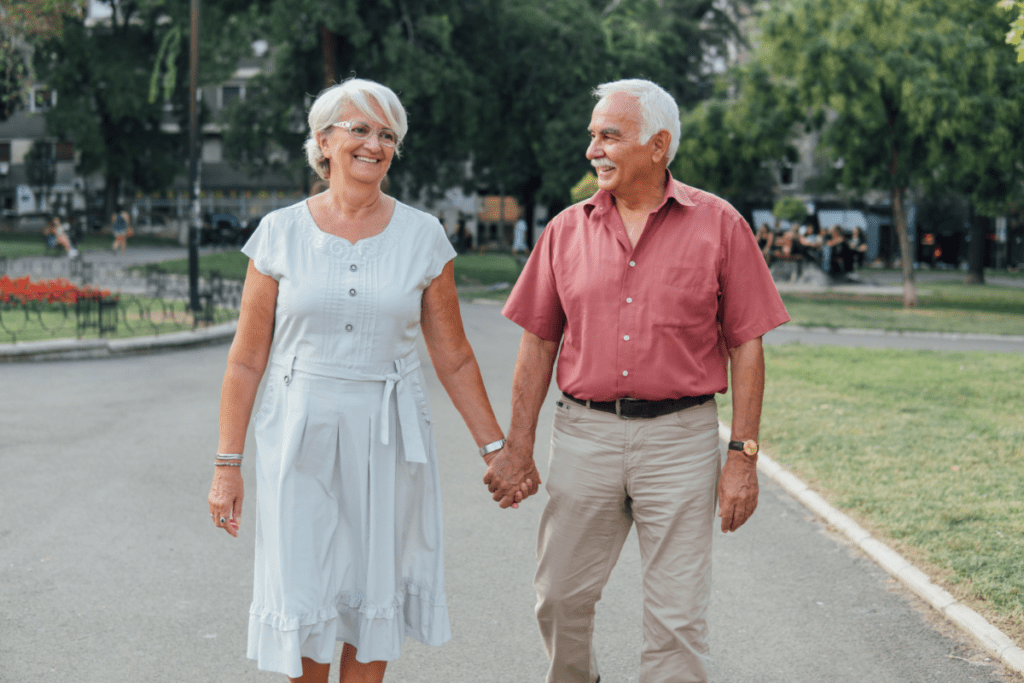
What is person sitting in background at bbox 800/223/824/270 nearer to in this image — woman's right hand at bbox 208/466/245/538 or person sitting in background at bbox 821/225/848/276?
person sitting in background at bbox 821/225/848/276

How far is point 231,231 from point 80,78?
964 cm

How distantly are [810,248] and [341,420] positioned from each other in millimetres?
31829

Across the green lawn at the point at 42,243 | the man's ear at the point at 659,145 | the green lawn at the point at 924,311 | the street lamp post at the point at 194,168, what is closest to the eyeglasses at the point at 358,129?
the man's ear at the point at 659,145

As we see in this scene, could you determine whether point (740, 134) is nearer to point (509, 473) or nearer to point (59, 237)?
point (59, 237)

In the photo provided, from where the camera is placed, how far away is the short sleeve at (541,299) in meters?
3.60

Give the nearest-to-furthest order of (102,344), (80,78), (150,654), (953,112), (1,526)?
(150,654) < (1,526) < (102,344) < (953,112) < (80,78)

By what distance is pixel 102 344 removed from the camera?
13742mm

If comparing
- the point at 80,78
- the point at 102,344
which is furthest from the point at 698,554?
the point at 80,78

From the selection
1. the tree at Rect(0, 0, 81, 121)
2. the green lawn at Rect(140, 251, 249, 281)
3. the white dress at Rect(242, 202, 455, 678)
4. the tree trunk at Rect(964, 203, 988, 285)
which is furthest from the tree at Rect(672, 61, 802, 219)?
the white dress at Rect(242, 202, 455, 678)

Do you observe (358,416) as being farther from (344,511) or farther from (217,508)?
(217,508)

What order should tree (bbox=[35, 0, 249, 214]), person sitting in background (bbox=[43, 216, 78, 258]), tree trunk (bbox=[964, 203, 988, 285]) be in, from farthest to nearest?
tree (bbox=[35, 0, 249, 214]), tree trunk (bbox=[964, 203, 988, 285]), person sitting in background (bbox=[43, 216, 78, 258])

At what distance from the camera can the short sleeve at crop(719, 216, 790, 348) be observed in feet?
11.0

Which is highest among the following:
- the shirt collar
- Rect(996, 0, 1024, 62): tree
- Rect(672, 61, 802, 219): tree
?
Rect(672, 61, 802, 219): tree

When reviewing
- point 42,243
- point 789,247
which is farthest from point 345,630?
point 42,243
